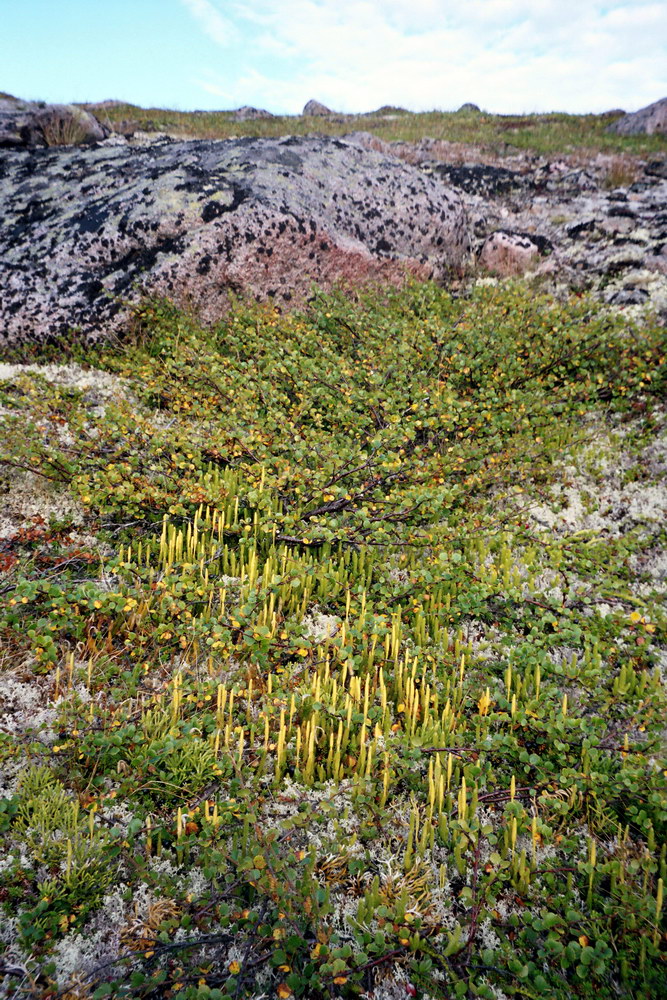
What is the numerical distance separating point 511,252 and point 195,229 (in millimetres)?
7485

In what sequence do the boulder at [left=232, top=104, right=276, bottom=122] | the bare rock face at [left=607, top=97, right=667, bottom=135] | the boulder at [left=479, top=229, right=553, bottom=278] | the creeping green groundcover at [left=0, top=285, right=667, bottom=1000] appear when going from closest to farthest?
the creeping green groundcover at [left=0, top=285, right=667, bottom=1000] → the boulder at [left=479, top=229, right=553, bottom=278] → the bare rock face at [left=607, top=97, right=667, bottom=135] → the boulder at [left=232, top=104, right=276, bottom=122]

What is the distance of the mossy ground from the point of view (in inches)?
994

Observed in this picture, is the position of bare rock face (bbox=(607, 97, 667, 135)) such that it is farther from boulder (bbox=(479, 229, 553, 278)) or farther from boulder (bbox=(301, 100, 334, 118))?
boulder (bbox=(301, 100, 334, 118))

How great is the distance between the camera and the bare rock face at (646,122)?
30516 mm

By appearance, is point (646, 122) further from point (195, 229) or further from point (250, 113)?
point (195, 229)

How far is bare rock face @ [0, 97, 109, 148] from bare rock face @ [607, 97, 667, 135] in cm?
2911

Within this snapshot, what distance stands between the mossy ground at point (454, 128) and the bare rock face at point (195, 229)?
12692mm

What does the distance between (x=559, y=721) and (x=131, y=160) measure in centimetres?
1380

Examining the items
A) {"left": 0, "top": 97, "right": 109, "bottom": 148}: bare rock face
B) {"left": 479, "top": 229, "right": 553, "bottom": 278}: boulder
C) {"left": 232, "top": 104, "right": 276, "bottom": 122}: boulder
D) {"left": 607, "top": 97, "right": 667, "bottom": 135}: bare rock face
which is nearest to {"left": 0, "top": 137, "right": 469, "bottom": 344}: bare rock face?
{"left": 479, "top": 229, "right": 553, "bottom": 278}: boulder

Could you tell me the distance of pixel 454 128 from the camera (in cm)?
3134

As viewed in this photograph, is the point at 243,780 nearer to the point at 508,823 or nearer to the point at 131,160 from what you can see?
the point at 508,823

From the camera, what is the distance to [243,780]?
3771mm

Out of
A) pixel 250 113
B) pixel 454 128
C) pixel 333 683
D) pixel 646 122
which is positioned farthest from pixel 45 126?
pixel 646 122

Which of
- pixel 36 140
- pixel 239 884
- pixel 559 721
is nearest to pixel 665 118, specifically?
pixel 36 140
